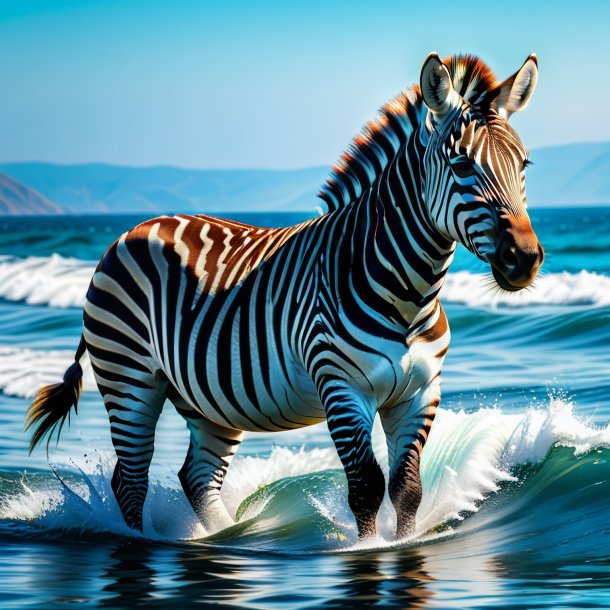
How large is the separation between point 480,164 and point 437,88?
40 cm

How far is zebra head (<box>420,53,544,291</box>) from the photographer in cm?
473

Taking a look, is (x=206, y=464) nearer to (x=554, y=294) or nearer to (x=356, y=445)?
(x=356, y=445)

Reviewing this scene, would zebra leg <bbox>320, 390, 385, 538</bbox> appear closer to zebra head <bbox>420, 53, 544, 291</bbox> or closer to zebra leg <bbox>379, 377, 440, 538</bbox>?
zebra leg <bbox>379, 377, 440, 538</bbox>

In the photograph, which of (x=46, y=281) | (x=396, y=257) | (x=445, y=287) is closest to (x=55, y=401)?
(x=396, y=257)

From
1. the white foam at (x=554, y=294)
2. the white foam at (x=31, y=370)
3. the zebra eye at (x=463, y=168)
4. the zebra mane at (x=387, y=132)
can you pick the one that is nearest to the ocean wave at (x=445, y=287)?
the white foam at (x=554, y=294)

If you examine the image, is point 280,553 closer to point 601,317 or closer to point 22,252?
point 601,317

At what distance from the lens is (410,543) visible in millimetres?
5746

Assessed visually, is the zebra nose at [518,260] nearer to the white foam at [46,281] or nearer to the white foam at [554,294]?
the white foam at [554,294]

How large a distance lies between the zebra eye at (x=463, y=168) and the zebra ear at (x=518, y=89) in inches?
16.0

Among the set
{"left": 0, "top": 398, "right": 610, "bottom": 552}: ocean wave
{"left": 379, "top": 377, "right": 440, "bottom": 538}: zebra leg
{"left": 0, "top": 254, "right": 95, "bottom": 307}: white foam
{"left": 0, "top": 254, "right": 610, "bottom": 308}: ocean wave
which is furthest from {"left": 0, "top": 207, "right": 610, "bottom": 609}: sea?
{"left": 0, "top": 254, "right": 95, "bottom": 307}: white foam

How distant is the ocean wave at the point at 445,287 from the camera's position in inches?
817

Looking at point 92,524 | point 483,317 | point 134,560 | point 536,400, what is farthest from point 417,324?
point 483,317

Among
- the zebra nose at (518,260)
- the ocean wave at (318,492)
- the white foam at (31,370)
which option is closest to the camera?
the zebra nose at (518,260)

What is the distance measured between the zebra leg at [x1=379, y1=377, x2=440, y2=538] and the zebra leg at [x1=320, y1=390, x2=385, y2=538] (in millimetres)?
212
